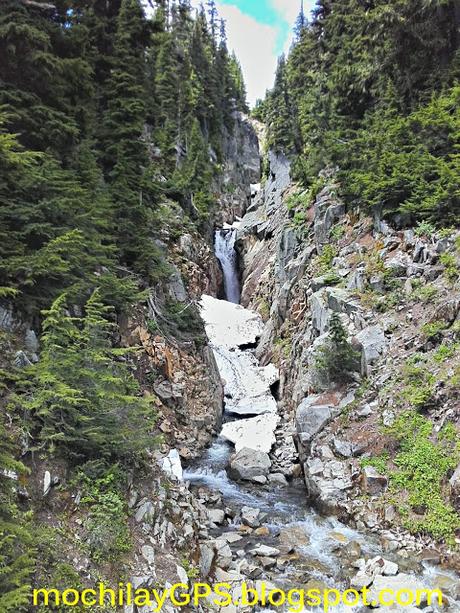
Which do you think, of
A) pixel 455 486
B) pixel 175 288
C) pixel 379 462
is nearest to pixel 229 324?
pixel 175 288

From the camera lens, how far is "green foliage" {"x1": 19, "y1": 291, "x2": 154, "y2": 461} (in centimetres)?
672

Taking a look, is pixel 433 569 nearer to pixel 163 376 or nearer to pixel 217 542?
pixel 217 542

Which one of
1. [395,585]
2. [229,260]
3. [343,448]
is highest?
[229,260]

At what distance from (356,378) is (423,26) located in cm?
1548

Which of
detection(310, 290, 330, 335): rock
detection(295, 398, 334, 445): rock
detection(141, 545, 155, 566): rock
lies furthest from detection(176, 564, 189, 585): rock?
detection(310, 290, 330, 335): rock

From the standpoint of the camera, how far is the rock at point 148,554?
6.80m

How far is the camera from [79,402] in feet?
24.0

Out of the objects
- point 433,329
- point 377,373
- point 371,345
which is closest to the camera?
point 433,329

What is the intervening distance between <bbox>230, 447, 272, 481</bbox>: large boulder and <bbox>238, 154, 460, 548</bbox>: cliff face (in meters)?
1.41

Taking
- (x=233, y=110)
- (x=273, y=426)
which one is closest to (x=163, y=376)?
(x=273, y=426)

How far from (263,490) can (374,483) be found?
4.25 metres

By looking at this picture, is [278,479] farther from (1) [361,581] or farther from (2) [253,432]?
(1) [361,581]

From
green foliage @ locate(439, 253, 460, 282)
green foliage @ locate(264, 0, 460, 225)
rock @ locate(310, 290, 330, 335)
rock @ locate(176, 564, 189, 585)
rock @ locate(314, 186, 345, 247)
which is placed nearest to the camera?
rock @ locate(176, 564, 189, 585)

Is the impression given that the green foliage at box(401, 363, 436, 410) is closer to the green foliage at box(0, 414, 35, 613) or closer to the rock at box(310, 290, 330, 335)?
the rock at box(310, 290, 330, 335)
